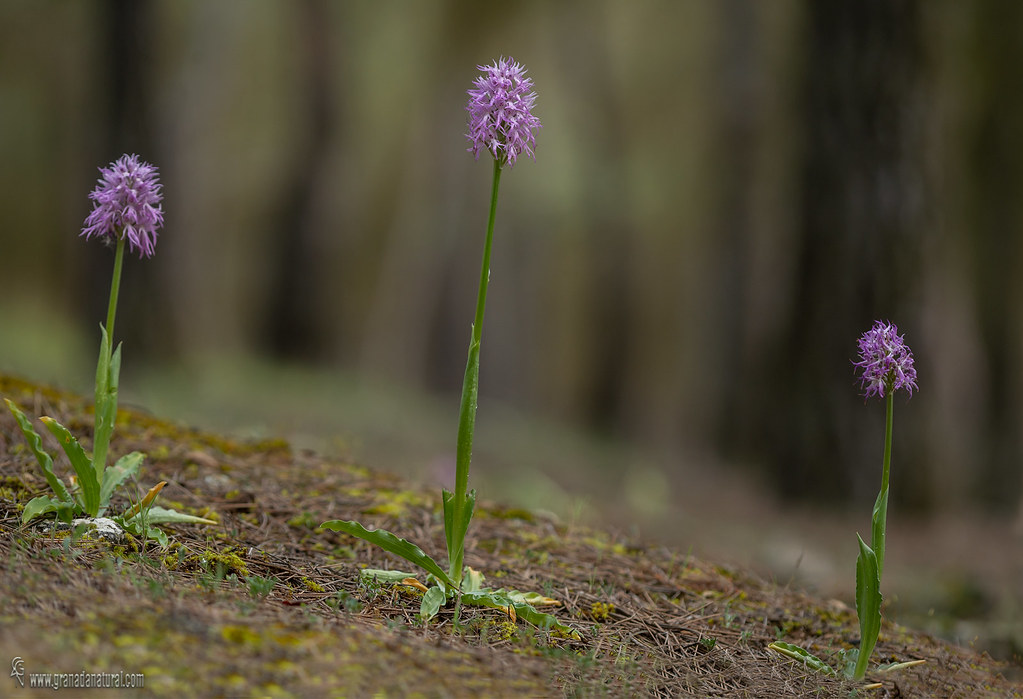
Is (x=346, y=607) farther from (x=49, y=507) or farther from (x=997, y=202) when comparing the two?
(x=997, y=202)

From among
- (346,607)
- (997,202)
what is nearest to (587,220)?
(997,202)

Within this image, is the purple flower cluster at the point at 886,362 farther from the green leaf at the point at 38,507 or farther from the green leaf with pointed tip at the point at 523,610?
the green leaf at the point at 38,507

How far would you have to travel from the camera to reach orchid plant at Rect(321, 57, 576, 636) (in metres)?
2.60

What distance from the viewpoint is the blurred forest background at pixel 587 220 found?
680cm

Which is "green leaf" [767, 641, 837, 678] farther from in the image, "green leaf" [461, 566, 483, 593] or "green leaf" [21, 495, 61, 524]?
"green leaf" [21, 495, 61, 524]

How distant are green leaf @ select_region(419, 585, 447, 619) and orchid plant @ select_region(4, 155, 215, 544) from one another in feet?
2.71

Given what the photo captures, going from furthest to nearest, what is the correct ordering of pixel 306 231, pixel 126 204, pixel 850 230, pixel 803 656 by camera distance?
pixel 306 231, pixel 850 230, pixel 126 204, pixel 803 656

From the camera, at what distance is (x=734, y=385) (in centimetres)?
1257

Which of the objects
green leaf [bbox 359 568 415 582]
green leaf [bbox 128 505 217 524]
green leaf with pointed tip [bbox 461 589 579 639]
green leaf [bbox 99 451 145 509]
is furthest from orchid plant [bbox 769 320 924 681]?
green leaf [bbox 99 451 145 509]

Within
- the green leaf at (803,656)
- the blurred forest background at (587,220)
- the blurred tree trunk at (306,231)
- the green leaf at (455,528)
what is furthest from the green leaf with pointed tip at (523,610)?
the blurred tree trunk at (306,231)

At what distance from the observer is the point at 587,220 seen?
1875 centimetres

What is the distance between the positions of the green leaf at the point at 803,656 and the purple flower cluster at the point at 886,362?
0.84 m

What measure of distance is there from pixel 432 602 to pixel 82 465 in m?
1.17

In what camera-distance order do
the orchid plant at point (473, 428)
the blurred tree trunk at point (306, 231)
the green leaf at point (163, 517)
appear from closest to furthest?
1. the orchid plant at point (473, 428)
2. the green leaf at point (163, 517)
3. the blurred tree trunk at point (306, 231)
